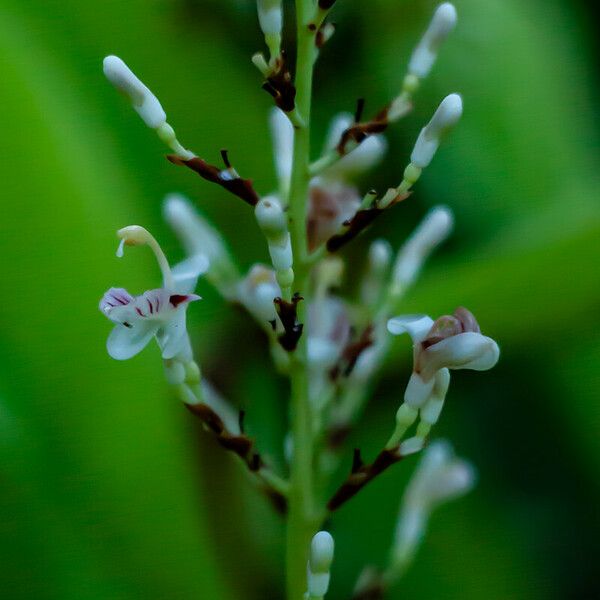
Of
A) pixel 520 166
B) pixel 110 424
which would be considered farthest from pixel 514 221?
pixel 110 424

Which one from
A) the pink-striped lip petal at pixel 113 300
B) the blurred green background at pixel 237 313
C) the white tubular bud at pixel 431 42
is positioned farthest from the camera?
the blurred green background at pixel 237 313

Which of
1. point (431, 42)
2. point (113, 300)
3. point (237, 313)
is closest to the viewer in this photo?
point (113, 300)

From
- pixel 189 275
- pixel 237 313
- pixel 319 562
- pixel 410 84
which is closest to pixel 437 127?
pixel 410 84

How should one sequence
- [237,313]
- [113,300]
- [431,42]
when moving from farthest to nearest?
1. [237,313]
2. [431,42]
3. [113,300]

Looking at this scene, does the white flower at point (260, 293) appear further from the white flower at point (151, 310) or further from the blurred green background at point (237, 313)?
the blurred green background at point (237, 313)

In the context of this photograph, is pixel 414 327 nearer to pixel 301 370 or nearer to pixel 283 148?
pixel 301 370

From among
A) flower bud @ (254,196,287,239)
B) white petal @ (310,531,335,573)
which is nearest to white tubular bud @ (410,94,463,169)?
flower bud @ (254,196,287,239)

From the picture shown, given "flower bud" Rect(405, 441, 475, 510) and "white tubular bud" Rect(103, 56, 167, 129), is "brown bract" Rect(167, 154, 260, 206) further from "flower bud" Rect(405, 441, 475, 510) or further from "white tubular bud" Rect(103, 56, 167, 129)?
"flower bud" Rect(405, 441, 475, 510)

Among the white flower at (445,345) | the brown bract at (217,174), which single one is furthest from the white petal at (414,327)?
the brown bract at (217,174)
